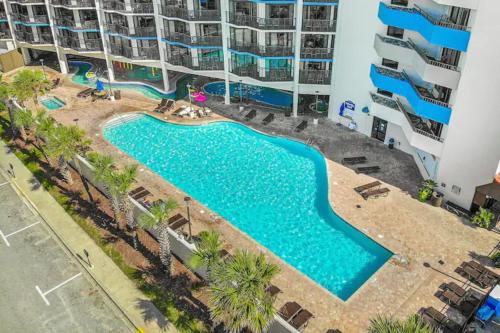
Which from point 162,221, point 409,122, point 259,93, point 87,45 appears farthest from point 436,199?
point 87,45

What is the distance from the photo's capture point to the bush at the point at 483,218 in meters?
33.4

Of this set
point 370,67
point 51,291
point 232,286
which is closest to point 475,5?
point 370,67

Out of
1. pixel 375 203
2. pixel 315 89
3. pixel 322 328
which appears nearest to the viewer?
pixel 322 328

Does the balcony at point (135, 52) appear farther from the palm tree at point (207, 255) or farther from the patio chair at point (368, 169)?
the palm tree at point (207, 255)

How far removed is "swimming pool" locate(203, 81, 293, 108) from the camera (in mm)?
53000

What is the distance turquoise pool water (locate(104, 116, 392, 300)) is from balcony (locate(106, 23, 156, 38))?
34.2ft

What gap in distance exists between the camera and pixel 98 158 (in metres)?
31.2

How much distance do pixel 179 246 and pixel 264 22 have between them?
24.9 metres

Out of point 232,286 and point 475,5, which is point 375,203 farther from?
point 232,286

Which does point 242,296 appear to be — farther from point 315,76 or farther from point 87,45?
point 87,45

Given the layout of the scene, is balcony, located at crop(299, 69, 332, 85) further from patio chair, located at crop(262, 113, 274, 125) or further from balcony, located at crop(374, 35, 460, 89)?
balcony, located at crop(374, 35, 460, 89)

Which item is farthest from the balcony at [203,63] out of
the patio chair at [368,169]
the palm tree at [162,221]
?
the palm tree at [162,221]

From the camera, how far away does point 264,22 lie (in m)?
45.2

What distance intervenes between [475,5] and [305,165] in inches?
742
